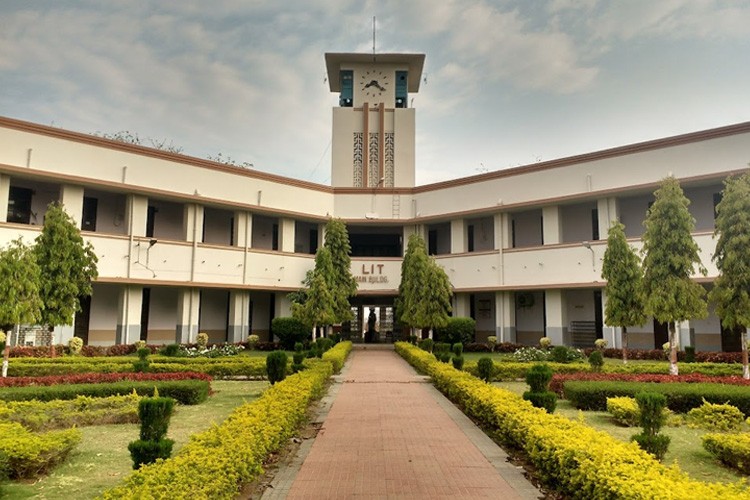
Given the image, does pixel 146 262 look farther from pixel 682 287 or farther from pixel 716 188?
pixel 716 188

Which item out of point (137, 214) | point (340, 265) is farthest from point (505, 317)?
point (137, 214)

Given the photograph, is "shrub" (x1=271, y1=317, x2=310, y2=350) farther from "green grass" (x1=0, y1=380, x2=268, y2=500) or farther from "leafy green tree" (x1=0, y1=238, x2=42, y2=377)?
"green grass" (x1=0, y1=380, x2=268, y2=500)

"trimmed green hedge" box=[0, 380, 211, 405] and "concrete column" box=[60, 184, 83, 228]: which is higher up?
"concrete column" box=[60, 184, 83, 228]

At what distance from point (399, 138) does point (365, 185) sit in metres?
4.28

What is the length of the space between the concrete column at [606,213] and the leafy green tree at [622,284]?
154 inches

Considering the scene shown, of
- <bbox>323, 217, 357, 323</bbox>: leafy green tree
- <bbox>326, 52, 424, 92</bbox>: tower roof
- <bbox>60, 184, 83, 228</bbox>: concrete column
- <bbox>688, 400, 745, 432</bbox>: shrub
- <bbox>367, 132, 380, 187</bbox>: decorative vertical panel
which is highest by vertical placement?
<bbox>326, 52, 424, 92</bbox>: tower roof

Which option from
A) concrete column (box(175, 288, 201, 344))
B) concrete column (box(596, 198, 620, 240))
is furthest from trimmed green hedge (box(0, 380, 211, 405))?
concrete column (box(596, 198, 620, 240))

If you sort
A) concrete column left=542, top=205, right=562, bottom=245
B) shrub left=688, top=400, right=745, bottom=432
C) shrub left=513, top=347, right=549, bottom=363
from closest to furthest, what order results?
shrub left=688, top=400, right=745, bottom=432, shrub left=513, top=347, right=549, bottom=363, concrete column left=542, top=205, right=562, bottom=245

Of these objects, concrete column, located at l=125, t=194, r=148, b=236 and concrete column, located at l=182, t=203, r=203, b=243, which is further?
concrete column, located at l=182, t=203, r=203, b=243

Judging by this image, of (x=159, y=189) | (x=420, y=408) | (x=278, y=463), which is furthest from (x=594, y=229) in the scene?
(x=278, y=463)

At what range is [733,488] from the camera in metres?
4.82

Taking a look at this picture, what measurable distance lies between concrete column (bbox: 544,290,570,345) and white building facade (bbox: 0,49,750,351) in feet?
0.22

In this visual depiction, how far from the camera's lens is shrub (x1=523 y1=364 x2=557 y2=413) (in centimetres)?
974

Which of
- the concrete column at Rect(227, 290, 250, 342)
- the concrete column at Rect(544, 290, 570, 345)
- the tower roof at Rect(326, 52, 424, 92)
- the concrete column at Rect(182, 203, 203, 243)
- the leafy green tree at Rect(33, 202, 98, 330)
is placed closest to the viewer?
the leafy green tree at Rect(33, 202, 98, 330)
